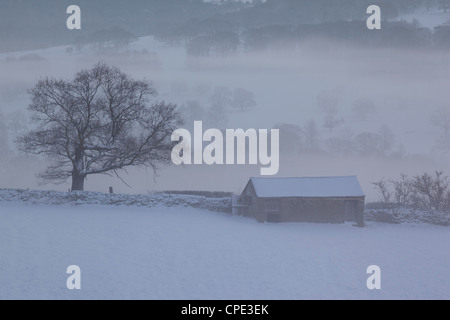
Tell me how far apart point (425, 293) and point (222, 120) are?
98765 mm

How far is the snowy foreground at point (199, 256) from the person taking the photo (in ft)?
85.9

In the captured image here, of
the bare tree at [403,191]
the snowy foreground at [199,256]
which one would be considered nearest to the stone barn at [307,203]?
the snowy foreground at [199,256]

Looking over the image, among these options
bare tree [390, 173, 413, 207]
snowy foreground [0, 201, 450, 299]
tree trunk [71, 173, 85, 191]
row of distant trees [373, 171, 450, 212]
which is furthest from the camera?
bare tree [390, 173, 413, 207]

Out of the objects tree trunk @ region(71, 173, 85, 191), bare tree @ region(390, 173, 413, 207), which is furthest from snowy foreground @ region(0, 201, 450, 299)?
bare tree @ region(390, 173, 413, 207)

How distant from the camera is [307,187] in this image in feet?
157

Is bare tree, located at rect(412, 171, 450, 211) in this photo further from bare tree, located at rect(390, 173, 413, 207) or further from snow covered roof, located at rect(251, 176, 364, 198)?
snow covered roof, located at rect(251, 176, 364, 198)

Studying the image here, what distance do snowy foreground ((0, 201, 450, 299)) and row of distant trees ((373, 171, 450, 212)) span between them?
10.1 metres

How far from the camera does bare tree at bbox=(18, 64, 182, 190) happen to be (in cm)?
4425

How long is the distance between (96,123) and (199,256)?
19.1m

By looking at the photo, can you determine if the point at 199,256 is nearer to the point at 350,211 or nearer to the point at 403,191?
the point at 350,211

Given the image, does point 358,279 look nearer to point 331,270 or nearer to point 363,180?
point 331,270

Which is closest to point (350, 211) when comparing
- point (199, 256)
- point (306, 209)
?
point (306, 209)

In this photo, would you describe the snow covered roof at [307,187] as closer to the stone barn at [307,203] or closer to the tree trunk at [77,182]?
the stone barn at [307,203]

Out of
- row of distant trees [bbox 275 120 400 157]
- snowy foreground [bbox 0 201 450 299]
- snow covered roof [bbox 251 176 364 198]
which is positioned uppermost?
row of distant trees [bbox 275 120 400 157]
